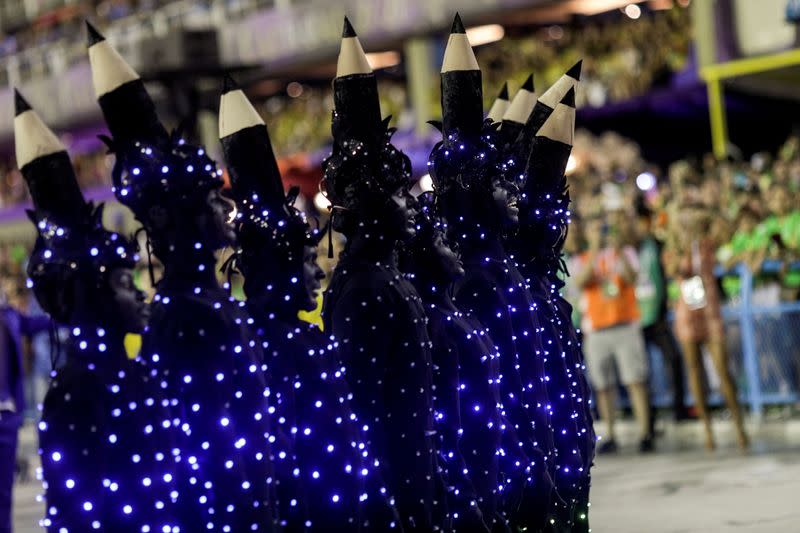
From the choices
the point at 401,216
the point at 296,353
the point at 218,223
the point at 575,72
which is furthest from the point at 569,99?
the point at 218,223

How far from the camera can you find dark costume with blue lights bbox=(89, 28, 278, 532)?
13.4 feet

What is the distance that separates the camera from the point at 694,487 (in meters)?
9.06

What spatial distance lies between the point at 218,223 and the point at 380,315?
66 centimetres

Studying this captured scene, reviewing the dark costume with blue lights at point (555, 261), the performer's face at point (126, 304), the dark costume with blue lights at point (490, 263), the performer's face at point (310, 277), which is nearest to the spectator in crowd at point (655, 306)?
the dark costume with blue lights at point (555, 261)

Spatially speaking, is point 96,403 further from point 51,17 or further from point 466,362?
point 51,17

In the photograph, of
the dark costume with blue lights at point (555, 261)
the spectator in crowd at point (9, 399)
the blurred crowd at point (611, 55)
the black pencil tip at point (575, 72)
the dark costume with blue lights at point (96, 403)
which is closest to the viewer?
the dark costume with blue lights at point (96, 403)

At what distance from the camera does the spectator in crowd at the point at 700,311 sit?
34.2ft

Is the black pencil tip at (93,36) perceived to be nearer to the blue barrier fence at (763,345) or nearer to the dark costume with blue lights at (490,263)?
the dark costume with blue lights at (490,263)

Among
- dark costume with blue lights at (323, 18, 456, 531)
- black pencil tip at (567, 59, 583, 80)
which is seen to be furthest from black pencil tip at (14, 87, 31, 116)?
black pencil tip at (567, 59, 583, 80)

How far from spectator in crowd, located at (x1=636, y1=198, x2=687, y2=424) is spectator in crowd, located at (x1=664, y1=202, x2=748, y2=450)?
559 mm

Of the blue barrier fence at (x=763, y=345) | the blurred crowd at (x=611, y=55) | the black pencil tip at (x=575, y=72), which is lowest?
the blue barrier fence at (x=763, y=345)

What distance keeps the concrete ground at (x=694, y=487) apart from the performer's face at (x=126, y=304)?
4.15 m

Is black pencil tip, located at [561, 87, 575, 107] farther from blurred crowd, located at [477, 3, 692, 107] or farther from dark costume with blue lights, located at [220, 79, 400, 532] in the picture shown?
blurred crowd, located at [477, 3, 692, 107]

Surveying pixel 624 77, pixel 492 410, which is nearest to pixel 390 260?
pixel 492 410
